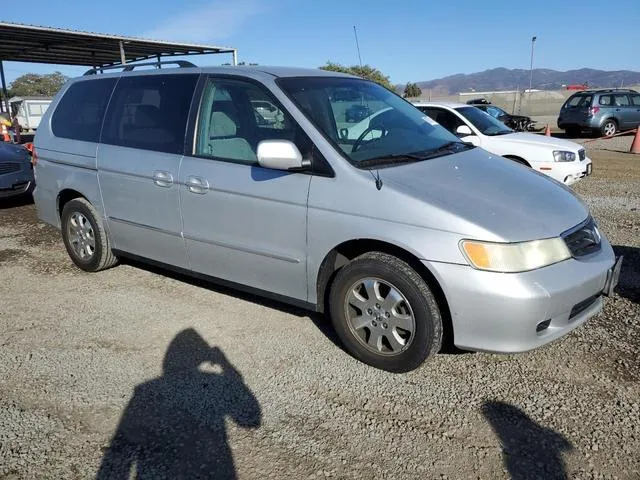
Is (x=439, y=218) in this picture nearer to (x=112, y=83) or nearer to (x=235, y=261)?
(x=235, y=261)

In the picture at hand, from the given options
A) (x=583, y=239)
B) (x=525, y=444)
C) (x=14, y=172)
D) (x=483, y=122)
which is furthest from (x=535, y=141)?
(x=14, y=172)

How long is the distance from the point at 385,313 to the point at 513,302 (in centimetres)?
74

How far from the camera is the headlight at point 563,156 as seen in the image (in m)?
8.05

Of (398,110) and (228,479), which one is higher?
(398,110)

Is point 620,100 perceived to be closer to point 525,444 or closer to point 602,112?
point 602,112

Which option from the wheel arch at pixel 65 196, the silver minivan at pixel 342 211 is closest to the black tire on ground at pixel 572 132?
the silver minivan at pixel 342 211

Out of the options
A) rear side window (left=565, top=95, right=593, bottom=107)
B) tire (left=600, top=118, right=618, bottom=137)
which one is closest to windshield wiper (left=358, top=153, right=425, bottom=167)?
rear side window (left=565, top=95, right=593, bottom=107)

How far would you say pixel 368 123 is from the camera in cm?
381

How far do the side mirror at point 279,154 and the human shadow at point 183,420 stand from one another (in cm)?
132

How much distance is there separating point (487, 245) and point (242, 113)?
201cm

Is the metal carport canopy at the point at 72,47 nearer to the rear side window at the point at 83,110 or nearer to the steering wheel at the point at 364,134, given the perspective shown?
the rear side window at the point at 83,110

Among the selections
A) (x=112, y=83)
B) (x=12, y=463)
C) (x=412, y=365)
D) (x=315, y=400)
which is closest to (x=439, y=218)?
(x=412, y=365)

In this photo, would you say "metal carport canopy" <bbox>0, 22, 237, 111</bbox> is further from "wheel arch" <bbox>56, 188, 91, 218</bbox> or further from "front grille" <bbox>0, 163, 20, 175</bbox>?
"wheel arch" <bbox>56, 188, 91, 218</bbox>

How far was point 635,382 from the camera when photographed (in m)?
3.07
